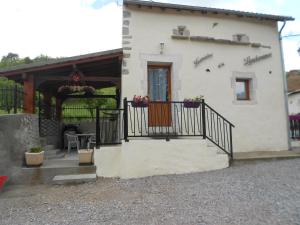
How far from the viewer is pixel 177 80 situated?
23.8ft

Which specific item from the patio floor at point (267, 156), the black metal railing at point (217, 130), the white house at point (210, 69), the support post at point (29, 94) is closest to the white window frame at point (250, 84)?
the white house at point (210, 69)

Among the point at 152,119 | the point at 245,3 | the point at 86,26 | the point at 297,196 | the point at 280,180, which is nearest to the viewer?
the point at 297,196

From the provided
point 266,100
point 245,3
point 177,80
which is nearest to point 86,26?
point 245,3

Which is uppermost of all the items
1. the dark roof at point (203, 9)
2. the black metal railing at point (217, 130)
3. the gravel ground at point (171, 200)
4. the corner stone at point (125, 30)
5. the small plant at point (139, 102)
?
the dark roof at point (203, 9)

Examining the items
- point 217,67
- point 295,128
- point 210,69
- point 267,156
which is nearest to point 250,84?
point 217,67

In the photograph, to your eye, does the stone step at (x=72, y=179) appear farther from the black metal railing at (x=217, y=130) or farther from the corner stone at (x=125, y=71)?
the black metal railing at (x=217, y=130)

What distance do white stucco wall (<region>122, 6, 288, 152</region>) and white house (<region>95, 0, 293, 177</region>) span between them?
0.08 ft

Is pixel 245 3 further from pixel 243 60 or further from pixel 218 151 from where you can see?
pixel 218 151

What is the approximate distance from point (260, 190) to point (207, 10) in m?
5.17

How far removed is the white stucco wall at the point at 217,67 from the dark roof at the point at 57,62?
44cm

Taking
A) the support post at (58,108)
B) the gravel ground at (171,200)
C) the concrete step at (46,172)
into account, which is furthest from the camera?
the support post at (58,108)

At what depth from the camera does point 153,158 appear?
5844 mm

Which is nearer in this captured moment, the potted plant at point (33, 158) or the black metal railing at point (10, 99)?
the potted plant at point (33, 158)

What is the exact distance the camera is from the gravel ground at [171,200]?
3.43 m
